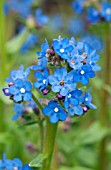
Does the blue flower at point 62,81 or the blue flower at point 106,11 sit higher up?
the blue flower at point 106,11

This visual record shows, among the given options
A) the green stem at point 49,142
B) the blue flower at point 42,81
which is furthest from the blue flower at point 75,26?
the blue flower at point 42,81

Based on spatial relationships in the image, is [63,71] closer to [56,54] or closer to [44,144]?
[56,54]

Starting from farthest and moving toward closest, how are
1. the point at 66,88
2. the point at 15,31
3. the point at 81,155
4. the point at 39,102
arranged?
the point at 15,31, the point at 81,155, the point at 39,102, the point at 66,88

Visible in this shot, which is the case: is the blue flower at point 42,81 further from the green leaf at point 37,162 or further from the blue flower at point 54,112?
the green leaf at point 37,162

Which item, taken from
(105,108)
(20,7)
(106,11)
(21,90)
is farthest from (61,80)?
(20,7)

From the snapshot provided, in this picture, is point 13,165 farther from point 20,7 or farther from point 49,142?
point 20,7

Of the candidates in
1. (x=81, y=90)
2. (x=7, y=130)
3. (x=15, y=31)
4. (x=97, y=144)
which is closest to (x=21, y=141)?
(x=7, y=130)

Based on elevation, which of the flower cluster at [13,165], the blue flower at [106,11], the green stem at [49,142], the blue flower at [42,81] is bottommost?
the flower cluster at [13,165]

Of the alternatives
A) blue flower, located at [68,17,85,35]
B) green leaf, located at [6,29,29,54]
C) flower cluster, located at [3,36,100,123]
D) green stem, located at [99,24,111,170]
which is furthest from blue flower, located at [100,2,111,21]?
blue flower, located at [68,17,85,35]
